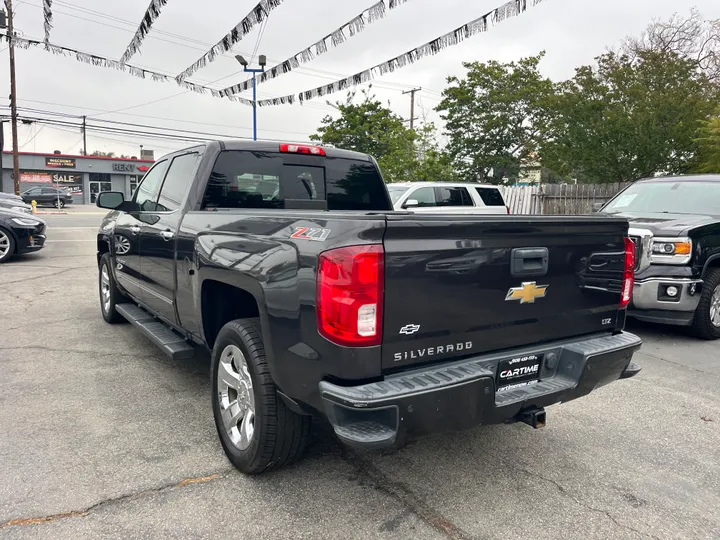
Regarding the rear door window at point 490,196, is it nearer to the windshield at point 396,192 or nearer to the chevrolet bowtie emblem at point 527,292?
the windshield at point 396,192

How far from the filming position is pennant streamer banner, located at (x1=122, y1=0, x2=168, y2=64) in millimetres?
8446

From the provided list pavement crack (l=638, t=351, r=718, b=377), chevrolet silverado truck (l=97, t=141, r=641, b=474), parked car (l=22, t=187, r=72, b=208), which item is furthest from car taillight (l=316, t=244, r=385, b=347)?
parked car (l=22, t=187, r=72, b=208)

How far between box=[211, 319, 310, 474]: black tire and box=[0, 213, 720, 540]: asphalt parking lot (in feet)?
0.49

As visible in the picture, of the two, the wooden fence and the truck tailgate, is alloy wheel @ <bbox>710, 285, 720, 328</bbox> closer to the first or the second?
the truck tailgate

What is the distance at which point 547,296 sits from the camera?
288cm

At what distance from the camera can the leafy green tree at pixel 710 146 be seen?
1513 cm

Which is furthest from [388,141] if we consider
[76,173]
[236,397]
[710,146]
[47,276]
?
[76,173]

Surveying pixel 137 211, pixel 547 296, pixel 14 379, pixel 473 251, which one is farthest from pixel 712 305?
pixel 14 379

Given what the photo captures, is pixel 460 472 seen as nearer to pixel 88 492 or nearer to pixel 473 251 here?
pixel 473 251

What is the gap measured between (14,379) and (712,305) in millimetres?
→ 7010

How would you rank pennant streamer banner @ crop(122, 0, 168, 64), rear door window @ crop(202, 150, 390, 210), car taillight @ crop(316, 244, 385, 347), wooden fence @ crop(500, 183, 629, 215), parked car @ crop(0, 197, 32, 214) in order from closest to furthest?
car taillight @ crop(316, 244, 385, 347) → rear door window @ crop(202, 150, 390, 210) → pennant streamer banner @ crop(122, 0, 168, 64) → parked car @ crop(0, 197, 32, 214) → wooden fence @ crop(500, 183, 629, 215)

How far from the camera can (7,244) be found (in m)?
11.2

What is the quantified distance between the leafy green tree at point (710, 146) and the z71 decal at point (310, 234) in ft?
53.4

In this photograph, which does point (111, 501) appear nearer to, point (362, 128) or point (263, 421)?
point (263, 421)
